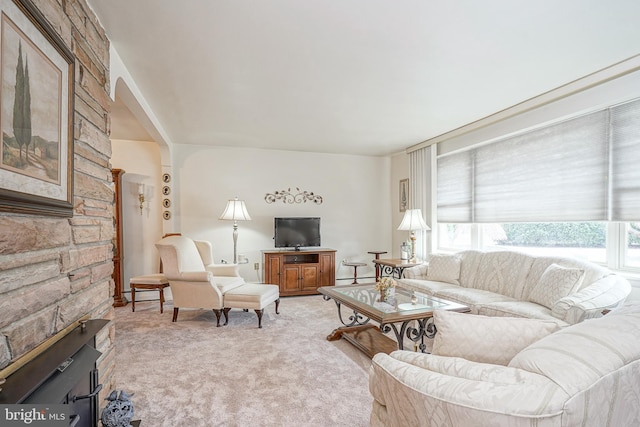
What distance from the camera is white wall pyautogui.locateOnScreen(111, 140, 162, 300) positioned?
16.2ft

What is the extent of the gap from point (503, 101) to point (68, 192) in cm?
380

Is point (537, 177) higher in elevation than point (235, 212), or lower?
higher

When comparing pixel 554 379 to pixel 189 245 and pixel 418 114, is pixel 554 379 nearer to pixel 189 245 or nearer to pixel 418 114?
pixel 418 114

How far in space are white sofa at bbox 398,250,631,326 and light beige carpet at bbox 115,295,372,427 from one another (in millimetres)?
1256

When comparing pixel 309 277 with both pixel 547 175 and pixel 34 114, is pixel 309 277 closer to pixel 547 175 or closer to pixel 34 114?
pixel 547 175

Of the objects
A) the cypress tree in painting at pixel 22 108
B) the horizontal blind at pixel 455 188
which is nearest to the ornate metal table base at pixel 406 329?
the horizontal blind at pixel 455 188

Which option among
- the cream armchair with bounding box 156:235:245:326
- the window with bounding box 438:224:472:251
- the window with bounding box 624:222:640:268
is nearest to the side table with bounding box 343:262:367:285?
the window with bounding box 438:224:472:251

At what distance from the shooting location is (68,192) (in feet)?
4.77

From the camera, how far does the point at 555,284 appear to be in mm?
2756

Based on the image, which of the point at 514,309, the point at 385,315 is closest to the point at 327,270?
the point at 385,315

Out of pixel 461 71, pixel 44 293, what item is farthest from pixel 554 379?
pixel 461 71

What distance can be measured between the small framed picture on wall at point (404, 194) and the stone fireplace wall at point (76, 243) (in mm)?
4678

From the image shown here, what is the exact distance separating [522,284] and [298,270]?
309 cm

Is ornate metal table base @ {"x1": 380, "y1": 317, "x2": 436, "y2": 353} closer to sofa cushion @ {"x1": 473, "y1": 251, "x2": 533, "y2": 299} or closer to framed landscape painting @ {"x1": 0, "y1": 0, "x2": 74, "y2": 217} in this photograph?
sofa cushion @ {"x1": 473, "y1": 251, "x2": 533, "y2": 299}
